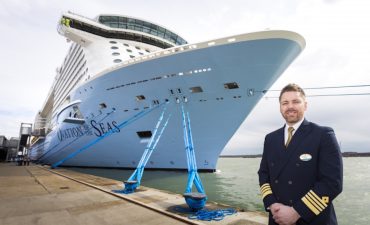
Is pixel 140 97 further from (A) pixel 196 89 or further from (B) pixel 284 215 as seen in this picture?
(B) pixel 284 215


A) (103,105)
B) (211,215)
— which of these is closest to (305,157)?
(211,215)

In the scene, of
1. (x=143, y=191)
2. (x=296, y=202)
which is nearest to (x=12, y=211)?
(x=143, y=191)

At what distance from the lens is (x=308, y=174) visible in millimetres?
2168

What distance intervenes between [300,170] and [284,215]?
422 millimetres

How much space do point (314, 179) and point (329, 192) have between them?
0.57 feet

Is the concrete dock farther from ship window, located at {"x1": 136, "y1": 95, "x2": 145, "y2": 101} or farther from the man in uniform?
ship window, located at {"x1": 136, "y1": 95, "x2": 145, "y2": 101}

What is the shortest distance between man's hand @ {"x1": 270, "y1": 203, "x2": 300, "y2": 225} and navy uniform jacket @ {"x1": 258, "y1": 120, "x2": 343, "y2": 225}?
0.16 feet

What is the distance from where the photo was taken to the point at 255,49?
34.9 feet

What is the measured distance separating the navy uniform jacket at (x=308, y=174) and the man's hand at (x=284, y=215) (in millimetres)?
49

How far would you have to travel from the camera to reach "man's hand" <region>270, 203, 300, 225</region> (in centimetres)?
207

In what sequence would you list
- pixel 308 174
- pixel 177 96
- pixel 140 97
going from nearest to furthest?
1. pixel 308 174
2. pixel 177 96
3. pixel 140 97

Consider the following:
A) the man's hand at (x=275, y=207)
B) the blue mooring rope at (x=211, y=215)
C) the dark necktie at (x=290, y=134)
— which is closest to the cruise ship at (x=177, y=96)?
the blue mooring rope at (x=211, y=215)

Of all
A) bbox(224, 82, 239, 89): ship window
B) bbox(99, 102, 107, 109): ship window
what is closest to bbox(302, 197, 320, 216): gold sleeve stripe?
bbox(224, 82, 239, 89): ship window

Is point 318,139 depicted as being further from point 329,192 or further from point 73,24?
point 73,24
